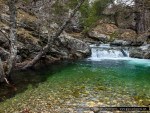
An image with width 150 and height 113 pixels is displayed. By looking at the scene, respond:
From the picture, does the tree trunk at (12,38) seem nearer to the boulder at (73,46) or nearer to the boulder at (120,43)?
the boulder at (73,46)

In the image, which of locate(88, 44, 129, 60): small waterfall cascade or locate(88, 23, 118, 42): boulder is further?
locate(88, 23, 118, 42): boulder

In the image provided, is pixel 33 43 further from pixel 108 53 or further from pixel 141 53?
pixel 141 53

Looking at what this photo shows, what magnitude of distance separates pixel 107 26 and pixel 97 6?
579 centimetres

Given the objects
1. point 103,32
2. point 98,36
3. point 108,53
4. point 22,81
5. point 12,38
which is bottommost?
point 22,81

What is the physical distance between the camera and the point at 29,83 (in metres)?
16.9

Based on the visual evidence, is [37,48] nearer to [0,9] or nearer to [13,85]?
[0,9]

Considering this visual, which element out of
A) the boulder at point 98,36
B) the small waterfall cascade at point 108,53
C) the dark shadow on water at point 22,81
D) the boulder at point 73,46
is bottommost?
→ the dark shadow on water at point 22,81

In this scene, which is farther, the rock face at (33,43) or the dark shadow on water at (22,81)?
the rock face at (33,43)

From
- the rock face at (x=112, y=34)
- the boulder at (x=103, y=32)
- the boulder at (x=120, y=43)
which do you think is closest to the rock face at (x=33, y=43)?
the boulder at (x=120, y=43)

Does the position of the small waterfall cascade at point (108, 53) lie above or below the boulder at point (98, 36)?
below

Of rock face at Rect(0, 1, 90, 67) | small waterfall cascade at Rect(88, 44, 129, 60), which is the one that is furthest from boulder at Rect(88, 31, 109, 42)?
rock face at Rect(0, 1, 90, 67)

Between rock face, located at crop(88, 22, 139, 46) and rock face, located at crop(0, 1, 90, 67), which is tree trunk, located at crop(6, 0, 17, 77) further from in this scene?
rock face, located at crop(88, 22, 139, 46)

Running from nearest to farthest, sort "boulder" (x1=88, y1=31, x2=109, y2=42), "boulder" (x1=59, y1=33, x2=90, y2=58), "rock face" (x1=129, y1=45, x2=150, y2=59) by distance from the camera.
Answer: "boulder" (x1=59, y1=33, x2=90, y2=58) < "rock face" (x1=129, y1=45, x2=150, y2=59) < "boulder" (x1=88, y1=31, x2=109, y2=42)

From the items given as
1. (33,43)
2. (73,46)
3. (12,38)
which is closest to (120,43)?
(73,46)
